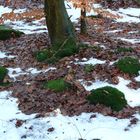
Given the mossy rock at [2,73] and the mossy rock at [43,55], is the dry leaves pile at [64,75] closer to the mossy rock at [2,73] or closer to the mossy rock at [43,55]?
the mossy rock at [43,55]

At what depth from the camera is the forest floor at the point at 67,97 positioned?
9000 mm

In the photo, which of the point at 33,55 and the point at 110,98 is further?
the point at 33,55

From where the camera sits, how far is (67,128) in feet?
29.8

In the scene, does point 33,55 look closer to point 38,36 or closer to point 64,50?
point 64,50

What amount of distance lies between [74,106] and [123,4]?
1741 centimetres

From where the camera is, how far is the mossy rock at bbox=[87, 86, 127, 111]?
977 centimetres

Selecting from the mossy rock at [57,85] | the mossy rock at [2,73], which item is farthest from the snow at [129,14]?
the mossy rock at [57,85]

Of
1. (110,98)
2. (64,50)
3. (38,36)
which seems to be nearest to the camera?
(110,98)

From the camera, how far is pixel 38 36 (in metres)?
16.8

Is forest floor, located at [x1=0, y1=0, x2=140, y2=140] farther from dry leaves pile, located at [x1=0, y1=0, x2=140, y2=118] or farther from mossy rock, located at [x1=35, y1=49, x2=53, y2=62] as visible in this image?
mossy rock, located at [x1=35, y1=49, x2=53, y2=62]

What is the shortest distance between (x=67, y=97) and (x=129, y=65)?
2344mm

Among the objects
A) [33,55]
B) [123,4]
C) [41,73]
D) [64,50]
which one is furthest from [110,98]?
[123,4]

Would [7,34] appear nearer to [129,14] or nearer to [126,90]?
[126,90]

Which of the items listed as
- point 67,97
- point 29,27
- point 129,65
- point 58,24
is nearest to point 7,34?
point 29,27
